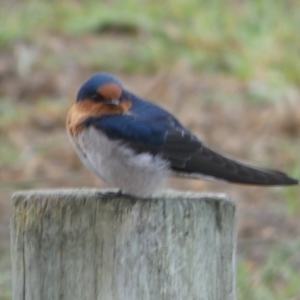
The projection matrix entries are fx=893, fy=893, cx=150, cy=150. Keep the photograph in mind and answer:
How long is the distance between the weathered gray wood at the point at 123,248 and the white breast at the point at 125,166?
1.76 ft

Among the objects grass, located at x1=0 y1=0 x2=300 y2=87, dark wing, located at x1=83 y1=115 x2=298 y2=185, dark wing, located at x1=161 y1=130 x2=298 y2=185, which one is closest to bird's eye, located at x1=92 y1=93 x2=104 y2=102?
dark wing, located at x1=83 y1=115 x2=298 y2=185

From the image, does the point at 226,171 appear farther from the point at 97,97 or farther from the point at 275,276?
the point at 275,276

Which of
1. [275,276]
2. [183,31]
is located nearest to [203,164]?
[275,276]

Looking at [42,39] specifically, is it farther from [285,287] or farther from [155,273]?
[155,273]

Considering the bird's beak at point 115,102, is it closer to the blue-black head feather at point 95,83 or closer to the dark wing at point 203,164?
the blue-black head feather at point 95,83

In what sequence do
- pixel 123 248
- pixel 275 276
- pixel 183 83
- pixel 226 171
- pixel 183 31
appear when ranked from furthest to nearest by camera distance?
pixel 183 31
pixel 183 83
pixel 275 276
pixel 226 171
pixel 123 248

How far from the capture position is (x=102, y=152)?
3.17 m

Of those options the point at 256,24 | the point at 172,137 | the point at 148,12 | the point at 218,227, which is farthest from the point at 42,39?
the point at 218,227

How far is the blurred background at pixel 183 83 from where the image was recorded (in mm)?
6012

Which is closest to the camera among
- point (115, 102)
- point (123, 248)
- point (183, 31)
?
point (123, 248)

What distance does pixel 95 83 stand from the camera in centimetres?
340

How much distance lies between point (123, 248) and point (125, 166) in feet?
2.48

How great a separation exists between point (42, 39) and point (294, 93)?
2.59 metres

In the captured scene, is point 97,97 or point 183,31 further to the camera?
point 183,31
